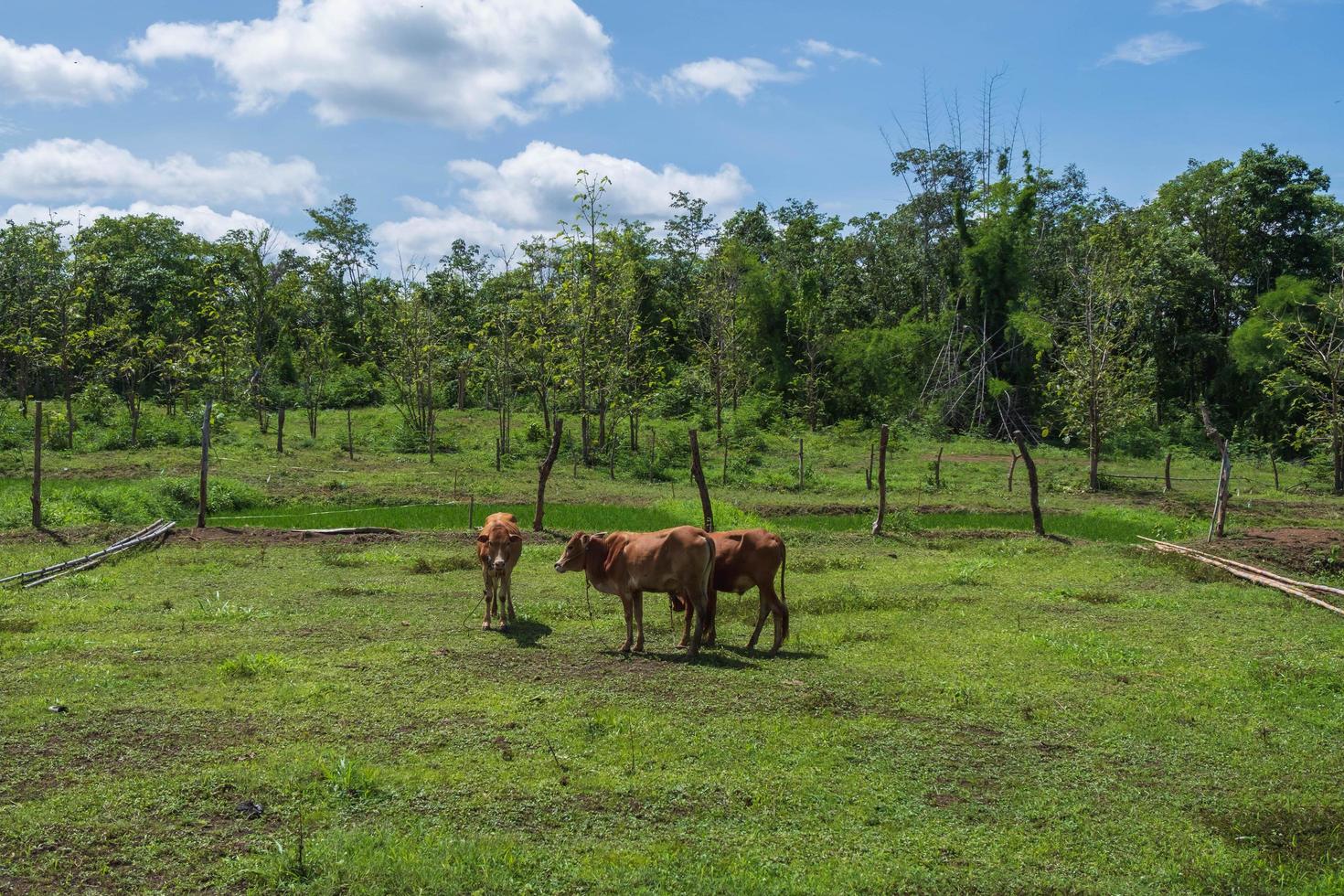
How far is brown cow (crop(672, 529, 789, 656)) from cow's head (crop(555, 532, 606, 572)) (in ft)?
4.24

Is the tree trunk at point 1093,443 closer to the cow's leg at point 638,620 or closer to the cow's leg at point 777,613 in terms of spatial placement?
the cow's leg at point 777,613

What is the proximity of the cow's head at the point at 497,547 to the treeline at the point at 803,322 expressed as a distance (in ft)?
72.3

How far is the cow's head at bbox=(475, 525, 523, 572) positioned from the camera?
1098 centimetres

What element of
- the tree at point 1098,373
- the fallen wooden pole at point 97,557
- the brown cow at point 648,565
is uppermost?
the tree at point 1098,373

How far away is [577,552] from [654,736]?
3.53m

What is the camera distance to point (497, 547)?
436 inches

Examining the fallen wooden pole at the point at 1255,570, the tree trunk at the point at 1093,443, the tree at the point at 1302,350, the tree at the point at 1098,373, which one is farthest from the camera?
the tree at the point at 1098,373

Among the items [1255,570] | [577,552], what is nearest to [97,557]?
[577,552]

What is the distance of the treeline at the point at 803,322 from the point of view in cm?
3581

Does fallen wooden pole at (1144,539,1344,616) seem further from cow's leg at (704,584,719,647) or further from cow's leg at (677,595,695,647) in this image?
cow's leg at (677,595,695,647)

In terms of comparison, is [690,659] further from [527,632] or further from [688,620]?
[527,632]

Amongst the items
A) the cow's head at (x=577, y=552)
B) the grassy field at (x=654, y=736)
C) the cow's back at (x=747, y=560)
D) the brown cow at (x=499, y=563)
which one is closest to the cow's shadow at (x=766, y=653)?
the grassy field at (x=654, y=736)

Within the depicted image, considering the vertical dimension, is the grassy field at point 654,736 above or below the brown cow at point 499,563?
below

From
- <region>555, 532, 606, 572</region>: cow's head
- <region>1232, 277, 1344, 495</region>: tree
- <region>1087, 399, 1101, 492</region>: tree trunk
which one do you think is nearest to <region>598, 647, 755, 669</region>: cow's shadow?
<region>555, 532, 606, 572</region>: cow's head
